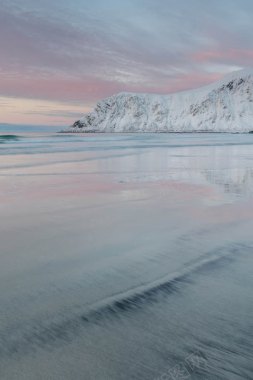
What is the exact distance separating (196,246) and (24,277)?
1549 mm

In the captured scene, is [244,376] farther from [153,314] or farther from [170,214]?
[170,214]

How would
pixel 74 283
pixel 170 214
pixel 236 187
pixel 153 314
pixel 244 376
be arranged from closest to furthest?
1. pixel 244 376
2. pixel 153 314
3. pixel 74 283
4. pixel 170 214
5. pixel 236 187

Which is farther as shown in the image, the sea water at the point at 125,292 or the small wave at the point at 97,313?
the small wave at the point at 97,313

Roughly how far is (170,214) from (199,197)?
141cm

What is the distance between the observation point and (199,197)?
5969 millimetres

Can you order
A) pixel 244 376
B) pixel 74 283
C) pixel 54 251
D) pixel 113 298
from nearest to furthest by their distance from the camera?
pixel 244 376 → pixel 113 298 → pixel 74 283 → pixel 54 251

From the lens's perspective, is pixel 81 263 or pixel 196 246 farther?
pixel 196 246

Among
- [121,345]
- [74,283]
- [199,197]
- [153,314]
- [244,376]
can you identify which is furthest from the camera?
[199,197]

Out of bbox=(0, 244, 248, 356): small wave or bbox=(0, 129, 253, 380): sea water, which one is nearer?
bbox=(0, 129, 253, 380): sea water

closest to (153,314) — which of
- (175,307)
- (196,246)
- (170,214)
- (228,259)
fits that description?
(175,307)

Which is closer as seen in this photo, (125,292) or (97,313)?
(97,313)

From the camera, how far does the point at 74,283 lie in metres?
2.48

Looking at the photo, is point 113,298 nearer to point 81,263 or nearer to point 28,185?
point 81,263

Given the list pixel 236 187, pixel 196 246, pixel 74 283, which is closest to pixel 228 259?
pixel 196 246
